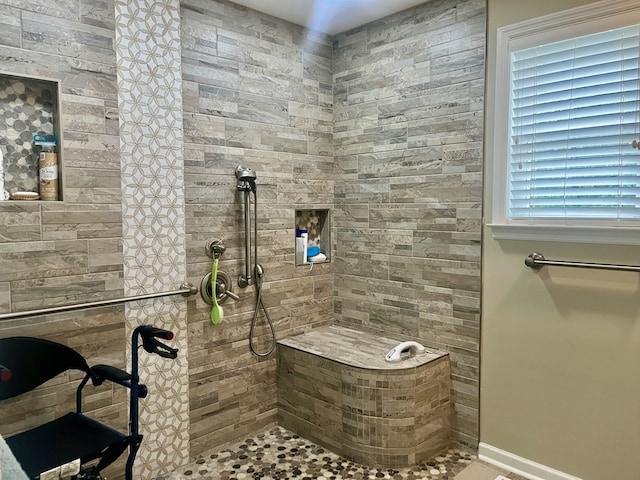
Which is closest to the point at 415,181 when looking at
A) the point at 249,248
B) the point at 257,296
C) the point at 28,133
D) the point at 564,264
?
the point at 564,264

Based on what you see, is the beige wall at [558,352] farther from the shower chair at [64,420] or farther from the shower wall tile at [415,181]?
the shower chair at [64,420]

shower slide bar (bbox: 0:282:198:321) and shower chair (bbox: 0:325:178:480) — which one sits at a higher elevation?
shower slide bar (bbox: 0:282:198:321)

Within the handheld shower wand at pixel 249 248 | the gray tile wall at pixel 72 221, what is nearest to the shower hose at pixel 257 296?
the handheld shower wand at pixel 249 248

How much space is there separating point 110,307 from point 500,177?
203 centimetres

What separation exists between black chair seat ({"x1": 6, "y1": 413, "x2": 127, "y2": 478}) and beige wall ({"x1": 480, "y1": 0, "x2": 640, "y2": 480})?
187cm

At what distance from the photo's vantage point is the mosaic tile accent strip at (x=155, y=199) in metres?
2.28

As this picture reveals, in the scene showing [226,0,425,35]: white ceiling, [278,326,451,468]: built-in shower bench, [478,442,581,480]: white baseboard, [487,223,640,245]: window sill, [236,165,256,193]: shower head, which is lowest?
[478,442,581,480]: white baseboard

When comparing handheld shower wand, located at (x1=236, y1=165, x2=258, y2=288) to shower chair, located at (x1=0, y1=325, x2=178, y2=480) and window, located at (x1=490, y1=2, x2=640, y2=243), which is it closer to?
shower chair, located at (x1=0, y1=325, x2=178, y2=480)

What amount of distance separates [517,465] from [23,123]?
287cm

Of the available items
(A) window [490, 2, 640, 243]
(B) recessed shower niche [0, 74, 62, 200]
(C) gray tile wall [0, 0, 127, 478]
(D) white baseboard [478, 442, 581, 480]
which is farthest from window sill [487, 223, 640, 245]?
(B) recessed shower niche [0, 74, 62, 200]

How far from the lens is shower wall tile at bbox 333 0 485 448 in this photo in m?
2.58

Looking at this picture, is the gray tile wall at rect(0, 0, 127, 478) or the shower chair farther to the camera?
the gray tile wall at rect(0, 0, 127, 478)

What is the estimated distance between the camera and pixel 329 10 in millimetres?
→ 2797

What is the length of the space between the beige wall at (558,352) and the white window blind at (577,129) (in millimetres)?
151
